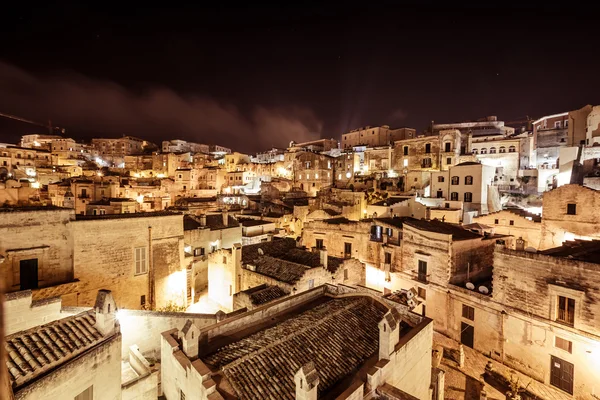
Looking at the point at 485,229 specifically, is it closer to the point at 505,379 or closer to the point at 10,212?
the point at 505,379

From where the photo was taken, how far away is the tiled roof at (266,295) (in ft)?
48.1

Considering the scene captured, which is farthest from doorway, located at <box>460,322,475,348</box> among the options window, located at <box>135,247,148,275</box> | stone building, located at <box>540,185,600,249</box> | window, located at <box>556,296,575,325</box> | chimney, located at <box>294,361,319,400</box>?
window, located at <box>135,247,148,275</box>

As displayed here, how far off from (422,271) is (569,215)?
1241 centimetres

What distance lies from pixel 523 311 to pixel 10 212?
27954 millimetres

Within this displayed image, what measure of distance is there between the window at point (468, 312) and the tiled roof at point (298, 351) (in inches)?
467

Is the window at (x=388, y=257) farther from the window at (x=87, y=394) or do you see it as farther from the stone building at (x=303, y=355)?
the window at (x=87, y=394)

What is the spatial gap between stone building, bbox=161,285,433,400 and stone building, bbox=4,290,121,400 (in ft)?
5.19

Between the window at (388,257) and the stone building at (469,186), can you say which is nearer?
the window at (388,257)

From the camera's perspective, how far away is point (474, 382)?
15.7m

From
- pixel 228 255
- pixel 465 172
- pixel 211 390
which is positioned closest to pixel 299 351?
pixel 211 390

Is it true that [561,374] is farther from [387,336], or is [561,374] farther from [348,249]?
[348,249]

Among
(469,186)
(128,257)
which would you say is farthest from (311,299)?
(469,186)

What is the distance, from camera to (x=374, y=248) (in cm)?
2598

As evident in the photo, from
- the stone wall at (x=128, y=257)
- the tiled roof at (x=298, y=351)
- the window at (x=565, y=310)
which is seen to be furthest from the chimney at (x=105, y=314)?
the window at (x=565, y=310)
